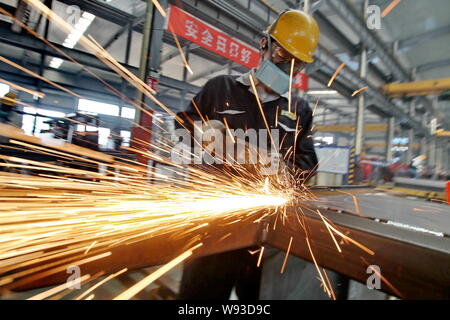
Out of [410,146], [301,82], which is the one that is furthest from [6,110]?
[410,146]

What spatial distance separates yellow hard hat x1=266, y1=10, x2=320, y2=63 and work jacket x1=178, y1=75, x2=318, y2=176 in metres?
0.35

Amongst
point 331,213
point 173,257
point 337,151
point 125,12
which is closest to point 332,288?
point 331,213

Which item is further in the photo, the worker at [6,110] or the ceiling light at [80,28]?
the ceiling light at [80,28]

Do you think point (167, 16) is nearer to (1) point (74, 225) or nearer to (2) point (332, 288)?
(1) point (74, 225)

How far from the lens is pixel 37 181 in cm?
A: 126

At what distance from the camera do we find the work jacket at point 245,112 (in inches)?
73.3

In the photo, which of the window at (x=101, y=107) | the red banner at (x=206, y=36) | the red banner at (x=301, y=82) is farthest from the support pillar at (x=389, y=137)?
the window at (x=101, y=107)

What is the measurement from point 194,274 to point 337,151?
17.6 ft

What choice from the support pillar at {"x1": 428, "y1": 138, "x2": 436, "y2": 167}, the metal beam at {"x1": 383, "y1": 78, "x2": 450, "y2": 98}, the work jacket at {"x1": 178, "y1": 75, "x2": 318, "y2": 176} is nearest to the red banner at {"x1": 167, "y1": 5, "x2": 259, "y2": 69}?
the work jacket at {"x1": 178, "y1": 75, "x2": 318, "y2": 176}

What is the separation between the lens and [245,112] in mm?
1864

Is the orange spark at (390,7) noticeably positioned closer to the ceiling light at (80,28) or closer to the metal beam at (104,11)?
the metal beam at (104,11)

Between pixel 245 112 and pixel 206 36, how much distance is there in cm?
236

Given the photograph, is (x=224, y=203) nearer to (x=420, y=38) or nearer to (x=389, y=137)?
(x=420, y=38)

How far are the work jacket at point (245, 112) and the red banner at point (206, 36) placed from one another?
5.76 ft
